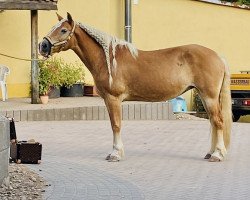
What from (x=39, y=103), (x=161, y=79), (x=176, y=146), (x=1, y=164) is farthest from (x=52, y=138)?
(x=1, y=164)

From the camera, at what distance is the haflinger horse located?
12086mm

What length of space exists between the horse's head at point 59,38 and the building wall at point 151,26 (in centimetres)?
1075

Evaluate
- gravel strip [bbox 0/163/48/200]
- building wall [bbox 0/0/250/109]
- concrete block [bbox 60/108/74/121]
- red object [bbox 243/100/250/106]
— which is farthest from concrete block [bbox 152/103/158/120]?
gravel strip [bbox 0/163/48/200]

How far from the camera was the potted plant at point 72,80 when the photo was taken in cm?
2252

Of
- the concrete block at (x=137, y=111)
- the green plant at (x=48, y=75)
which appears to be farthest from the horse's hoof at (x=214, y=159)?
the green plant at (x=48, y=75)

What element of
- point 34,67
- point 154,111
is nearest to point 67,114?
point 34,67

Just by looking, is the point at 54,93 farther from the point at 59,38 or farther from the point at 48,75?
the point at 59,38

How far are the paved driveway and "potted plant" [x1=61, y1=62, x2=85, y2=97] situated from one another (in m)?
4.56

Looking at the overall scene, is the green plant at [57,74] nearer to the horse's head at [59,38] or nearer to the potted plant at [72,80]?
the potted plant at [72,80]

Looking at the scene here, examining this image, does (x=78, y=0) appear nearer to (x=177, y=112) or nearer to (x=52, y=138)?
(x=177, y=112)

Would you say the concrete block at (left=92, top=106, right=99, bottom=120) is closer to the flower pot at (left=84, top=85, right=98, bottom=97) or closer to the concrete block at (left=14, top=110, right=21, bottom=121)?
the concrete block at (left=14, top=110, right=21, bottom=121)

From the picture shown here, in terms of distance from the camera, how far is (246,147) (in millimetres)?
14008

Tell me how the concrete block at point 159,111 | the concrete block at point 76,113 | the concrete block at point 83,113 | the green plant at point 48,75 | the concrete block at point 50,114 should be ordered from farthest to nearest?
1. the green plant at point 48,75
2. the concrete block at point 159,111
3. the concrete block at point 83,113
4. the concrete block at point 76,113
5. the concrete block at point 50,114

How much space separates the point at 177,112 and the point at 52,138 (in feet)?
24.3
